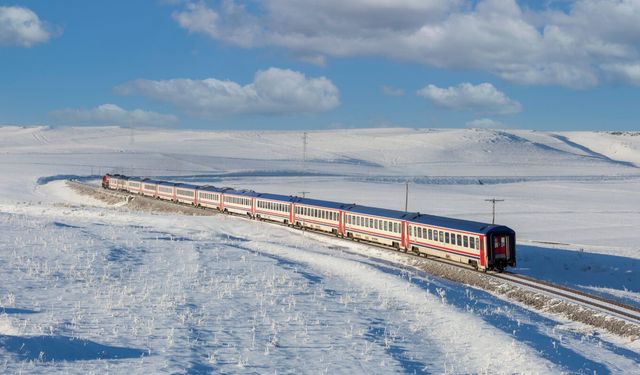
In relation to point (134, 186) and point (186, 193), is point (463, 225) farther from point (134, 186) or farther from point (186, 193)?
point (134, 186)

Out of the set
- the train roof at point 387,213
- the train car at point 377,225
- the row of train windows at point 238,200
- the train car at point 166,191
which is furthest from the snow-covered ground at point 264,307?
the train car at point 166,191

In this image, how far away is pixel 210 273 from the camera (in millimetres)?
26859

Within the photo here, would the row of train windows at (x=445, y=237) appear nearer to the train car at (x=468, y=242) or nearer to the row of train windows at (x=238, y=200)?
the train car at (x=468, y=242)

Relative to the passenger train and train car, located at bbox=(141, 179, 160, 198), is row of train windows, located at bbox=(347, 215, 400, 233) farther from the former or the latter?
train car, located at bbox=(141, 179, 160, 198)

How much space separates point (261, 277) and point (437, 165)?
16138cm

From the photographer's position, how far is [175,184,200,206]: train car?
71.8m

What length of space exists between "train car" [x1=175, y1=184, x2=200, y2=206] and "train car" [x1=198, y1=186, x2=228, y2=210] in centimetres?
123

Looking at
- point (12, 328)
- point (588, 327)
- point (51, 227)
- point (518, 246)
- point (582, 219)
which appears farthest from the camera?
point (582, 219)

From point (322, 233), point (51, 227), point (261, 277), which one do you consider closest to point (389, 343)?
point (261, 277)

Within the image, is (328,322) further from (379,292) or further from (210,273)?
(210,273)

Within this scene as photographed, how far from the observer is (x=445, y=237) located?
34844 mm

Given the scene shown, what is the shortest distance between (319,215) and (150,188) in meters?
41.9

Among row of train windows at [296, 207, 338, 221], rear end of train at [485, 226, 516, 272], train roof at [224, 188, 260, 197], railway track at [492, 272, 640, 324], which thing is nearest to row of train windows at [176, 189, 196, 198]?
train roof at [224, 188, 260, 197]

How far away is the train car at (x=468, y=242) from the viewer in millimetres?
32250
